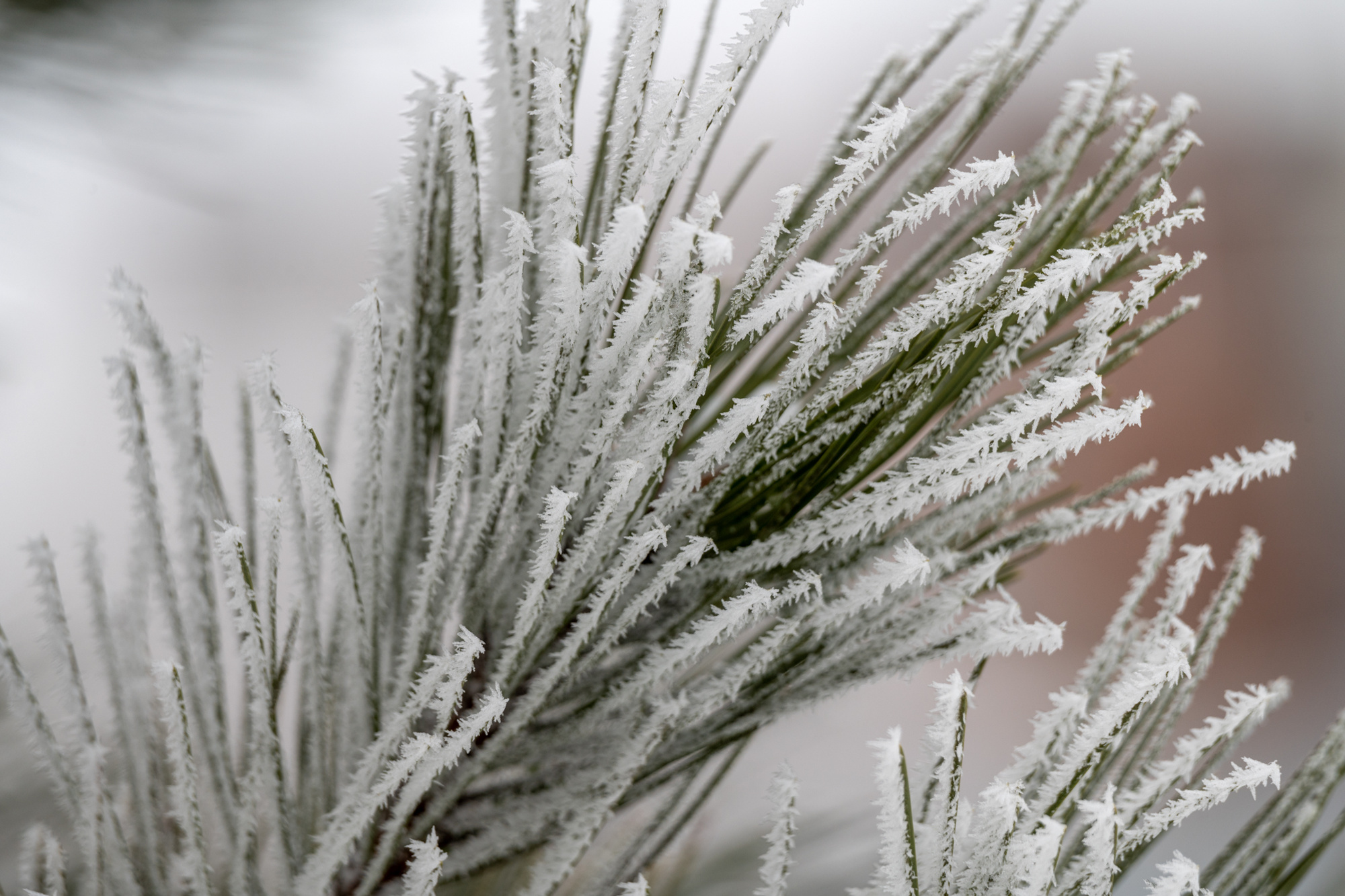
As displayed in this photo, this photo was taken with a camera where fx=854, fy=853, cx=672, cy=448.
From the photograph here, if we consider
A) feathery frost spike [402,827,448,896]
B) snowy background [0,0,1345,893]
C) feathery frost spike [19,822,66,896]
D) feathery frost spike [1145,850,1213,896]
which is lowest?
feathery frost spike [1145,850,1213,896]

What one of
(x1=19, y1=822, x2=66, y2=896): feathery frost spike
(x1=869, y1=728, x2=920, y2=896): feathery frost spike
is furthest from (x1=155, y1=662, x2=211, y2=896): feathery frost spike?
(x1=869, y1=728, x2=920, y2=896): feathery frost spike

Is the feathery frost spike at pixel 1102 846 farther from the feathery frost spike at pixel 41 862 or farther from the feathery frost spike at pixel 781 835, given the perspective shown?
the feathery frost spike at pixel 41 862

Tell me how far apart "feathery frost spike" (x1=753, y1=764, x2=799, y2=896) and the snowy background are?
0.18 meters

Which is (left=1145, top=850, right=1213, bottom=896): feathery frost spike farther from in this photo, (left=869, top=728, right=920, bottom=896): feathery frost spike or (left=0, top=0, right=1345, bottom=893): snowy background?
(left=0, top=0, right=1345, bottom=893): snowy background

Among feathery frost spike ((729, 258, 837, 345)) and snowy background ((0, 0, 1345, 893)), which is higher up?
snowy background ((0, 0, 1345, 893))

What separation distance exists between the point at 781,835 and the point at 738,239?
0.62 meters

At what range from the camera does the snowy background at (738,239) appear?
33cm

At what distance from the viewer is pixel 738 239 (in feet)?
2.39

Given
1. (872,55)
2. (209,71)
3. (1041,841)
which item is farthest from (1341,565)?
(209,71)

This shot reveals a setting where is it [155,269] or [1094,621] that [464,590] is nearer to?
[155,269]

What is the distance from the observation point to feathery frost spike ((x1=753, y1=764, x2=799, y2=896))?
0.54 ft

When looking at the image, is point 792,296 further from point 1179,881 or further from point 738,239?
point 738,239

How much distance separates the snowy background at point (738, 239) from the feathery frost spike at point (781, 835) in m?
0.18

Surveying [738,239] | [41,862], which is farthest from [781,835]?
[738,239]
